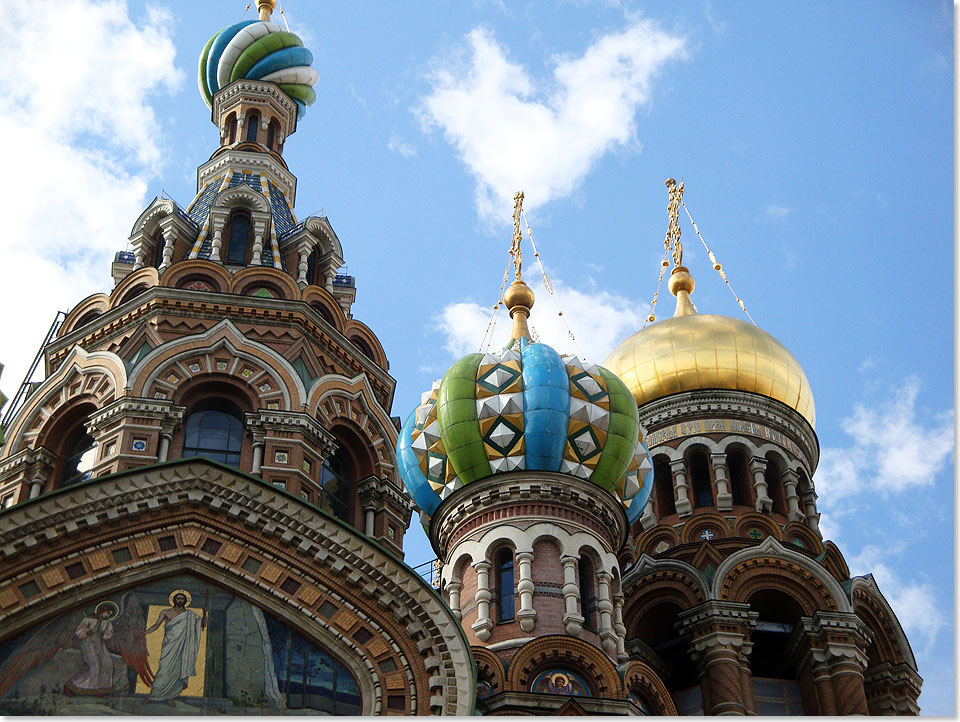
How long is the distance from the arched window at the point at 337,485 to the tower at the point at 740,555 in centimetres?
415

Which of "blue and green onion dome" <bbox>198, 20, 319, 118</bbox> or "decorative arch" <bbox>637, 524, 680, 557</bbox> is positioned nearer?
"decorative arch" <bbox>637, 524, 680, 557</bbox>

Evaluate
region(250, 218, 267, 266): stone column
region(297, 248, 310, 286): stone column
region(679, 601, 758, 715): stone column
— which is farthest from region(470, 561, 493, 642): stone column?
region(250, 218, 267, 266): stone column

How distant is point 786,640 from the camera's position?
18766 mm

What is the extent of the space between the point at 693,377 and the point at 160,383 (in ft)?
28.8

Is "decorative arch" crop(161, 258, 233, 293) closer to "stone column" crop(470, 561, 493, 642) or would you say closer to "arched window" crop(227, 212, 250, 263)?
"arched window" crop(227, 212, 250, 263)

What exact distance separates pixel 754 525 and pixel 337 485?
6375 millimetres

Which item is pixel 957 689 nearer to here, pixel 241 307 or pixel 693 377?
pixel 241 307

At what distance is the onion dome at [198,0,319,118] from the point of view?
21.1 metres

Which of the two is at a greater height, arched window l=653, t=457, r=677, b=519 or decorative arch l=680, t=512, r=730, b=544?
arched window l=653, t=457, r=677, b=519

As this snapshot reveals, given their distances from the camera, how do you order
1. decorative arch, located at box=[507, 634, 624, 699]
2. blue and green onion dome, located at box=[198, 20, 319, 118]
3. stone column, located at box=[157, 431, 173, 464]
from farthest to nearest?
blue and green onion dome, located at box=[198, 20, 319, 118]
stone column, located at box=[157, 431, 173, 464]
decorative arch, located at box=[507, 634, 624, 699]

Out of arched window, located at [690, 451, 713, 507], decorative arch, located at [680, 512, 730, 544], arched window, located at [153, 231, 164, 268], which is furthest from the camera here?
arched window, located at [690, 451, 713, 507]

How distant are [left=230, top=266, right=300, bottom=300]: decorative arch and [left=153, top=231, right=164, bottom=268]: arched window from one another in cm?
147

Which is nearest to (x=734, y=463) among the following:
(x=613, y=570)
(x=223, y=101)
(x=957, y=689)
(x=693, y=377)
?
(x=693, y=377)

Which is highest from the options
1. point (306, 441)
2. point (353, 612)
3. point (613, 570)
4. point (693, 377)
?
point (693, 377)
